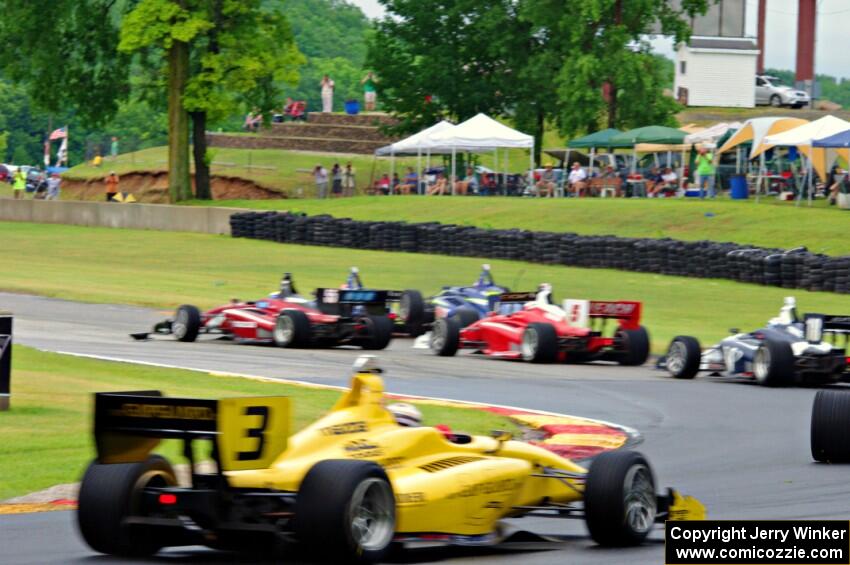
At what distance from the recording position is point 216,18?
5494 centimetres

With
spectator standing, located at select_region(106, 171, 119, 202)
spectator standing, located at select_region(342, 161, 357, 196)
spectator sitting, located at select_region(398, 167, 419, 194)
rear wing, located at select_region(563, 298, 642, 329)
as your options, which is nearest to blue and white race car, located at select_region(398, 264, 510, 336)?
rear wing, located at select_region(563, 298, 642, 329)

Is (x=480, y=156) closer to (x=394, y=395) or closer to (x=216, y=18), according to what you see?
(x=216, y=18)

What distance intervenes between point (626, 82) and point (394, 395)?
41246 millimetres

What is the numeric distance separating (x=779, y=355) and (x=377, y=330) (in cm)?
624

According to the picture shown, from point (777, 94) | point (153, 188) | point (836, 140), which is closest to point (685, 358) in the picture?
point (836, 140)

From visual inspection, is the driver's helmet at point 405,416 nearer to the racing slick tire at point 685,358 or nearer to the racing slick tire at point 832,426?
the racing slick tire at point 832,426

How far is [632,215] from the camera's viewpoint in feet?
145

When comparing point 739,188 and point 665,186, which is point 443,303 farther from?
point 665,186

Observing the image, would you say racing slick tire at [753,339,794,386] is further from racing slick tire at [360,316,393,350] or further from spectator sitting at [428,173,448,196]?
spectator sitting at [428,173,448,196]

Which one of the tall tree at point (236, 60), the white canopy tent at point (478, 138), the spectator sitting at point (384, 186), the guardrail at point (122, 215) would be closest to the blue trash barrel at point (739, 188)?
the white canopy tent at point (478, 138)

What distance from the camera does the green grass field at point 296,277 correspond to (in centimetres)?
2826

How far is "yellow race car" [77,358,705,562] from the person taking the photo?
303 inches

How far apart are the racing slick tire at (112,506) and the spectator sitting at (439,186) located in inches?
1835

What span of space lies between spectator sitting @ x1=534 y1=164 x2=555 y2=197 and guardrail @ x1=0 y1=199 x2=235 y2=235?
1095 centimetres
